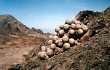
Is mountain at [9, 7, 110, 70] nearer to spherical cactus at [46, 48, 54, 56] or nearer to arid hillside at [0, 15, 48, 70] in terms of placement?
spherical cactus at [46, 48, 54, 56]

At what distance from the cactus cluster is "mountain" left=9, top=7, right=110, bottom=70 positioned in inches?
11.4

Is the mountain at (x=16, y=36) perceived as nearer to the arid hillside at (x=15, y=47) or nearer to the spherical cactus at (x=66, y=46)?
the arid hillside at (x=15, y=47)

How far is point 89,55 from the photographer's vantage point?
9133 mm

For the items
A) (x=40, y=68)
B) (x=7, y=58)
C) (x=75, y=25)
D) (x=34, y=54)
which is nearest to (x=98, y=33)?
(x=75, y=25)

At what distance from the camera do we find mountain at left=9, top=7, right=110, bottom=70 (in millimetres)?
8559

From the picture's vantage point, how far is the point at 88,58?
9008 mm

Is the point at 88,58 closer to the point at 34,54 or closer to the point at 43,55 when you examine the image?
the point at 43,55

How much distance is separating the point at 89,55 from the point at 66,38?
2.22 m

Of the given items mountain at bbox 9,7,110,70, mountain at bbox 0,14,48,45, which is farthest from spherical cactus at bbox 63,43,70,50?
mountain at bbox 0,14,48,45

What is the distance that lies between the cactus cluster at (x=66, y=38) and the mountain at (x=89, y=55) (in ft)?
0.95

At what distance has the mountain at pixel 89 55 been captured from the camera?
856 cm

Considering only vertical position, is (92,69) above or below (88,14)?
below

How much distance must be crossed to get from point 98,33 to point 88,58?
7.26 ft

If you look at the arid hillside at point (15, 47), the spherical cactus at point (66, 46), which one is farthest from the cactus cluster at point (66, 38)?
the arid hillside at point (15, 47)
